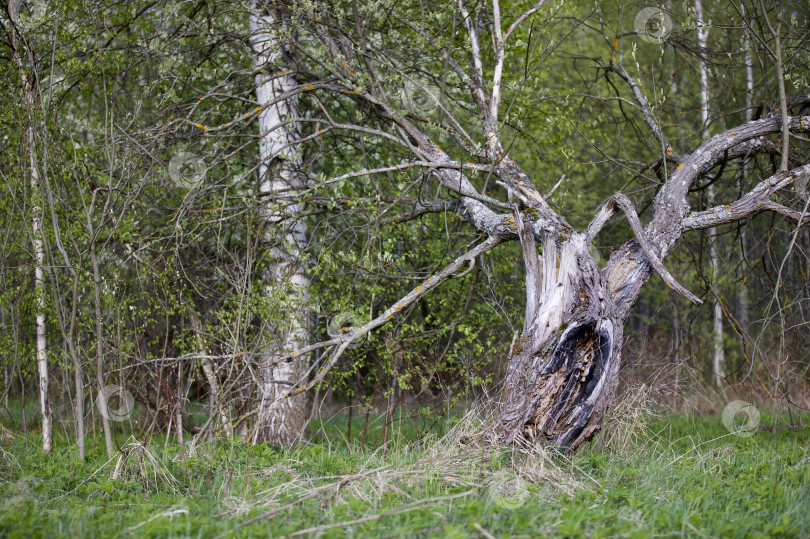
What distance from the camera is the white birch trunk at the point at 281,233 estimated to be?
573cm

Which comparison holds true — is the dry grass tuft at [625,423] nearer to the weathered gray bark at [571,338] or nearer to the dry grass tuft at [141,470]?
the weathered gray bark at [571,338]

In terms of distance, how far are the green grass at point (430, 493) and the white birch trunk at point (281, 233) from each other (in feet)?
3.65

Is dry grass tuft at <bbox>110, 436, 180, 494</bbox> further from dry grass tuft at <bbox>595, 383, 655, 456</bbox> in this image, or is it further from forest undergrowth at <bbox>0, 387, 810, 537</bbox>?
dry grass tuft at <bbox>595, 383, 655, 456</bbox>

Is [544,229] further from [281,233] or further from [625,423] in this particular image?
[281,233]

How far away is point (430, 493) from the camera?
3490mm

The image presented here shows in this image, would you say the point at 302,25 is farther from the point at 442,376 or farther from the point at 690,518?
the point at 690,518

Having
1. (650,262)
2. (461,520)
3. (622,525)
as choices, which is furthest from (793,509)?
(650,262)

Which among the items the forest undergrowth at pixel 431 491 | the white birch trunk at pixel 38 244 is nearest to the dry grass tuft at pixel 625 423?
the forest undergrowth at pixel 431 491

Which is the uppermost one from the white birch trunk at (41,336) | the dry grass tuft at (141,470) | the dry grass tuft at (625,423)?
the white birch trunk at (41,336)

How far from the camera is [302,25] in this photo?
18.7ft

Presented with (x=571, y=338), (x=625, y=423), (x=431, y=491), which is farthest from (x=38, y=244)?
(x=625, y=423)

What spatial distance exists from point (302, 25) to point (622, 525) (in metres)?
4.75

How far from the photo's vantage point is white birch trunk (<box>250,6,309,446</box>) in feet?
18.8

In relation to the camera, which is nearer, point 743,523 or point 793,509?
point 743,523
